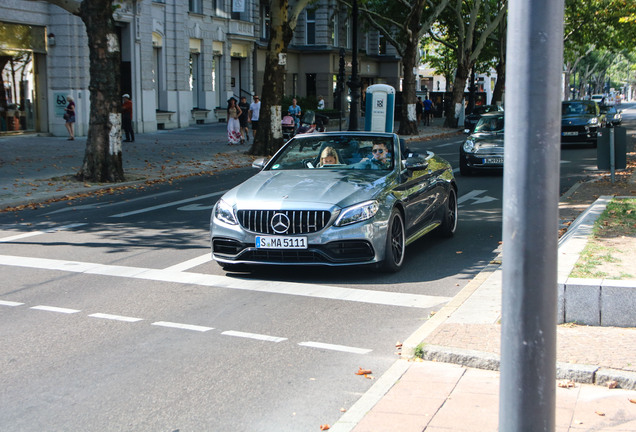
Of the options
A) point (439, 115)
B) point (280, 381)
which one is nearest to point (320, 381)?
point (280, 381)

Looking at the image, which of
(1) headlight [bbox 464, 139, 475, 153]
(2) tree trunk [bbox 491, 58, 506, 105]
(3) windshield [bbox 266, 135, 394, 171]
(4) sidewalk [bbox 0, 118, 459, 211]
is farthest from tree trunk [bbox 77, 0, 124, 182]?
(2) tree trunk [bbox 491, 58, 506, 105]

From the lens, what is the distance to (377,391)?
Result: 5.08m

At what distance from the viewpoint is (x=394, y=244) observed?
8.71m

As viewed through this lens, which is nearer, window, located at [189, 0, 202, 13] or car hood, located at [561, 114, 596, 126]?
car hood, located at [561, 114, 596, 126]

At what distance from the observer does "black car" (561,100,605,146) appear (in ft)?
90.4

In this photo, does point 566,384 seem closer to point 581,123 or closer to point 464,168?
point 464,168

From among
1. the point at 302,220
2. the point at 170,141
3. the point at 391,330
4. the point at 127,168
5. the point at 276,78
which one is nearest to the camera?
the point at 391,330

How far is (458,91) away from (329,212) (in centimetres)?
3961

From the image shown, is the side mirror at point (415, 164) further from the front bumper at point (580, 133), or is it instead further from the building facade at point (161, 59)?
the front bumper at point (580, 133)

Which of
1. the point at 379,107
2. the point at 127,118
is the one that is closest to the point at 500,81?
the point at 379,107

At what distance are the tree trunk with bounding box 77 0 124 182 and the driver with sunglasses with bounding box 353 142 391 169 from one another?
9238mm

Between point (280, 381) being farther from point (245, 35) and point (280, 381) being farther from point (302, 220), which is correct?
point (245, 35)

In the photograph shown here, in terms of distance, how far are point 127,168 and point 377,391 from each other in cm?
1673

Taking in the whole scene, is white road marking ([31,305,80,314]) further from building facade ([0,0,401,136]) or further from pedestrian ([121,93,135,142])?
pedestrian ([121,93,135,142])
